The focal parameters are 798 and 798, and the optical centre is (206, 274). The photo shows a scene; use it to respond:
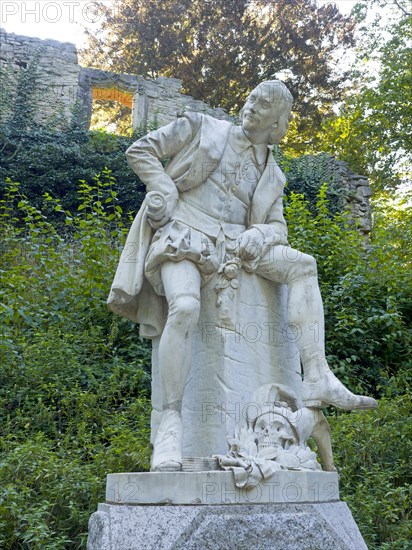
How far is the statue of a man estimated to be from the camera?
11.7ft

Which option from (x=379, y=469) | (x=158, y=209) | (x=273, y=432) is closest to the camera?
(x=273, y=432)

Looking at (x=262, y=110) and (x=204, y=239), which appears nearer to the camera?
(x=204, y=239)

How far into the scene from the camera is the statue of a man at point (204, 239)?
3561 mm

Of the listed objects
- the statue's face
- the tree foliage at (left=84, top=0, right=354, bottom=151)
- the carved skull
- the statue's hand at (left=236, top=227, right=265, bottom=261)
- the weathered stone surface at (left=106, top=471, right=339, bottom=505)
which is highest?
the tree foliage at (left=84, top=0, right=354, bottom=151)

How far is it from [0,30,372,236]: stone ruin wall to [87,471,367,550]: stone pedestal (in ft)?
37.7

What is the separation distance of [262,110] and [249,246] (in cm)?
73

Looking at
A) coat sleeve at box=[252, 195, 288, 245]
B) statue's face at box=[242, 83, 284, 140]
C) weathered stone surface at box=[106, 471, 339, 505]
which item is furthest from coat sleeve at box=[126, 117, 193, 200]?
weathered stone surface at box=[106, 471, 339, 505]

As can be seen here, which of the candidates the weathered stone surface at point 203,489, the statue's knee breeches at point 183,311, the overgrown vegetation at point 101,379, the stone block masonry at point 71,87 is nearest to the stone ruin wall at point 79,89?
the stone block masonry at point 71,87

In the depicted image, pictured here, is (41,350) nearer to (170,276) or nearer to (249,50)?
(170,276)

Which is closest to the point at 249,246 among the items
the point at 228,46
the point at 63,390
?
the point at 63,390

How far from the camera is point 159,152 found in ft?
13.1

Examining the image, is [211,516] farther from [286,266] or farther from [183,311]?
[286,266]

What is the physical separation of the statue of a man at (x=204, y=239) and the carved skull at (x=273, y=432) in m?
0.17

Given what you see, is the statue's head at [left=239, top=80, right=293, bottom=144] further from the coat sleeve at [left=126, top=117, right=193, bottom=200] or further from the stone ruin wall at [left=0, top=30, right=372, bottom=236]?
the stone ruin wall at [left=0, top=30, right=372, bottom=236]
